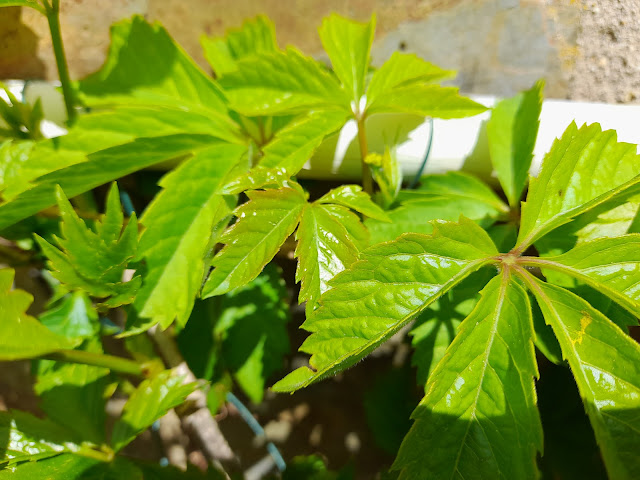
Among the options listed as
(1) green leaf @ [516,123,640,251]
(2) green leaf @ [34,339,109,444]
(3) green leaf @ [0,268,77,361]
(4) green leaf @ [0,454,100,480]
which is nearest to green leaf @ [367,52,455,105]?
(1) green leaf @ [516,123,640,251]

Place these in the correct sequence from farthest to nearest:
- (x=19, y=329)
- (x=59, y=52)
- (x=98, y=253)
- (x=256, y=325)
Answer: (x=256, y=325) < (x=59, y=52) < (x=98, y=253) < (x=19, y=329)

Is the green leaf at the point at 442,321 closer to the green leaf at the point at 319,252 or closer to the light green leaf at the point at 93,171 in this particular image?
the green leaf at the point at 319,252

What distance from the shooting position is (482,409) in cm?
56

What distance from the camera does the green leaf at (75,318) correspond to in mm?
834

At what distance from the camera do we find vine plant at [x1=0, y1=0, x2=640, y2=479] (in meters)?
0.56

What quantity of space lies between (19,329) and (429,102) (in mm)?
711

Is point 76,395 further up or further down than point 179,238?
further down

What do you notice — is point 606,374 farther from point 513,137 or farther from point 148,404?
point 148,404

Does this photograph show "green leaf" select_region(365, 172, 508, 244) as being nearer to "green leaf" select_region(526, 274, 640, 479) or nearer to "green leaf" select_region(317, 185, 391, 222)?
"green leaf" select_region(317, 185, 391, 222)

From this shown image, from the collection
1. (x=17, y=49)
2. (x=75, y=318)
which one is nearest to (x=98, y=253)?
(x=75, y=318)

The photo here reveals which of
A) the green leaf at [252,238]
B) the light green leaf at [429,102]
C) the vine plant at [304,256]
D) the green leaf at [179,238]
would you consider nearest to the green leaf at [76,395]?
the vine plant at [304,256]

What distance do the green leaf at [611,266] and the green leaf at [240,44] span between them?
0.70 metres

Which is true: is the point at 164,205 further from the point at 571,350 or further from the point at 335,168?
the point at 571,350

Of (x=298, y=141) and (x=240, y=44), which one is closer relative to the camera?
(x=298, y=141)
